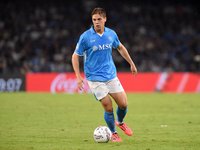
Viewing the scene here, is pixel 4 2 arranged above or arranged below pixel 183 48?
above

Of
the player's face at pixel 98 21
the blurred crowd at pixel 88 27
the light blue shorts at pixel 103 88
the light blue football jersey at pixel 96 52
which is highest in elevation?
the player's face at pixel 98 21

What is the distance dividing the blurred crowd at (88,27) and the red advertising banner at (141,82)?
1.25 metres

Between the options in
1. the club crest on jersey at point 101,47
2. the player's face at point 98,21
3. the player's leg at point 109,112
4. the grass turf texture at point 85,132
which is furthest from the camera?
the player's leg at point 109,112

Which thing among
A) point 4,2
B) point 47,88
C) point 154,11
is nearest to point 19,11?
point 4,2

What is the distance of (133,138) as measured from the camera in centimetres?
796

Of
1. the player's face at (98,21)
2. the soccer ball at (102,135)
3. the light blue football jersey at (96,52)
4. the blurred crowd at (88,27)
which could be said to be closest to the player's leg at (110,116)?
the soccer ball at (102,135)

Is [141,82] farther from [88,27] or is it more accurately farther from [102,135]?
[102,135]

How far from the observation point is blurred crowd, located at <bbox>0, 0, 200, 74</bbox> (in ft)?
90.4

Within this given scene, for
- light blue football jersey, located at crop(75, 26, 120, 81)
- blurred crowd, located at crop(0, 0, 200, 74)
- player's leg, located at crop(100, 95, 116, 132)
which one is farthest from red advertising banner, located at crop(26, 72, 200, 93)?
light blue football jersey, located at crop(75, 26, 120, 81)

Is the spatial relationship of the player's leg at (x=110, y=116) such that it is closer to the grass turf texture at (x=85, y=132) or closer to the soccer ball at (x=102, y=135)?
the grass turf texture at (x=85, y=132)

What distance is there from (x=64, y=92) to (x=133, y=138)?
16.6 m

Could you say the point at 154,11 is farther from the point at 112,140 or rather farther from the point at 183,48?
the point at 112,140

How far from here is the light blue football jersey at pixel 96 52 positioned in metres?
7.38

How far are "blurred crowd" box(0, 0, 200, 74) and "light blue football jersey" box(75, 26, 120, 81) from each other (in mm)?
18150
